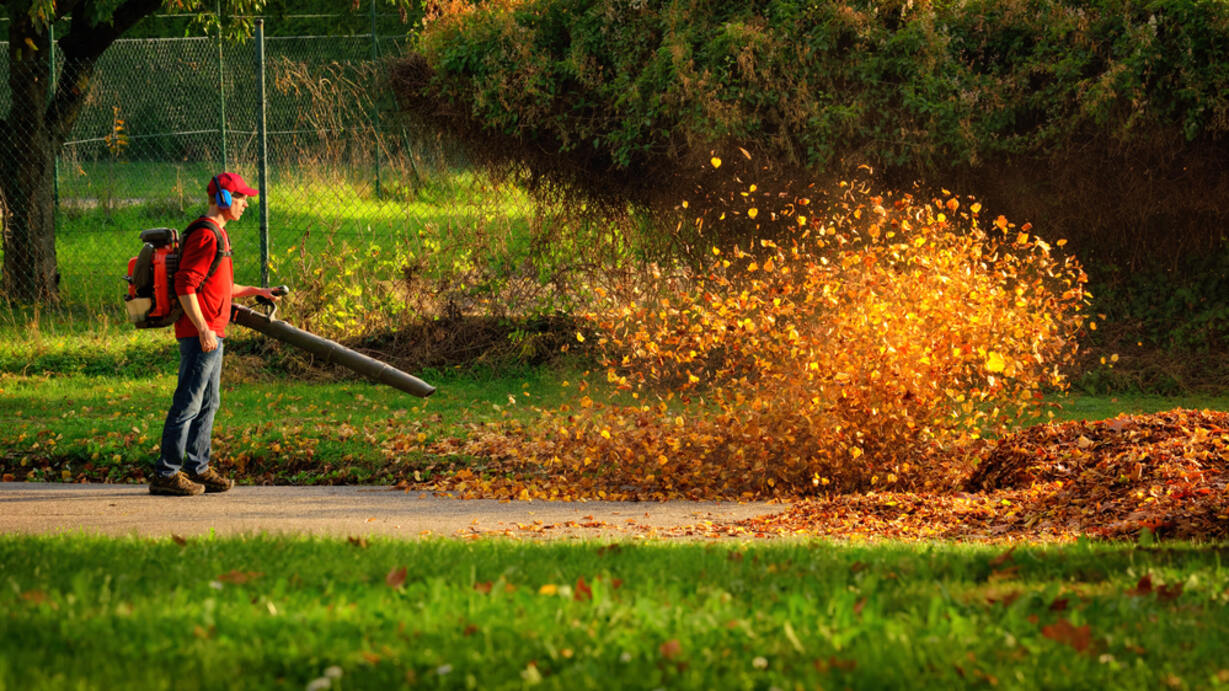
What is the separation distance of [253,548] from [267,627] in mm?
1399

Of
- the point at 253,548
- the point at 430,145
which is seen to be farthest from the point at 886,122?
the point at 253,548

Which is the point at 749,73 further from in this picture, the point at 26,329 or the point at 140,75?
the point at 140,75

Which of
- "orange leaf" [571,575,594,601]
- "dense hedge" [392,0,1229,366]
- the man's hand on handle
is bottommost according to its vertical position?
"orange leaf" [571,575,594,601]

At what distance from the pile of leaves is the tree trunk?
9.65 metres

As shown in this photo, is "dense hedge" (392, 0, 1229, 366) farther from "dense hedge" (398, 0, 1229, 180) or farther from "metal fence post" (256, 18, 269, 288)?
"metal fence post" (256, 18, 269, 288)

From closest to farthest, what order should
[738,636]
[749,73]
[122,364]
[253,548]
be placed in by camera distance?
[738,636] < [253,548] < [749,73] < [122,364]

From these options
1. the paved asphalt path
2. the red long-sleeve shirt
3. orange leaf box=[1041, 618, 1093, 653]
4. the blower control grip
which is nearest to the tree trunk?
the paved asphalt path

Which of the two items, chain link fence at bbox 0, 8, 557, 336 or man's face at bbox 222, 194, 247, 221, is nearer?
man's face at bbox 222, 194, 247, 221

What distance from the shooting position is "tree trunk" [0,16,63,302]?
13.2m

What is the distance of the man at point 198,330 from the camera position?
23.3 feet

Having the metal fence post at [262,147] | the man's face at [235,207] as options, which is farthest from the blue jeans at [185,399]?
the metal fence post at [262,147]

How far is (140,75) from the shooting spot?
27.3m

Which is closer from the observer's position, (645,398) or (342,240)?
(645,398)

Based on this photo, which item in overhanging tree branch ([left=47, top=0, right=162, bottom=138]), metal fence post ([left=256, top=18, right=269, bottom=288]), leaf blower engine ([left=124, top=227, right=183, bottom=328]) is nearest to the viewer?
leaf blower engine ([left=124, top=227, right=183, bottom=328])
